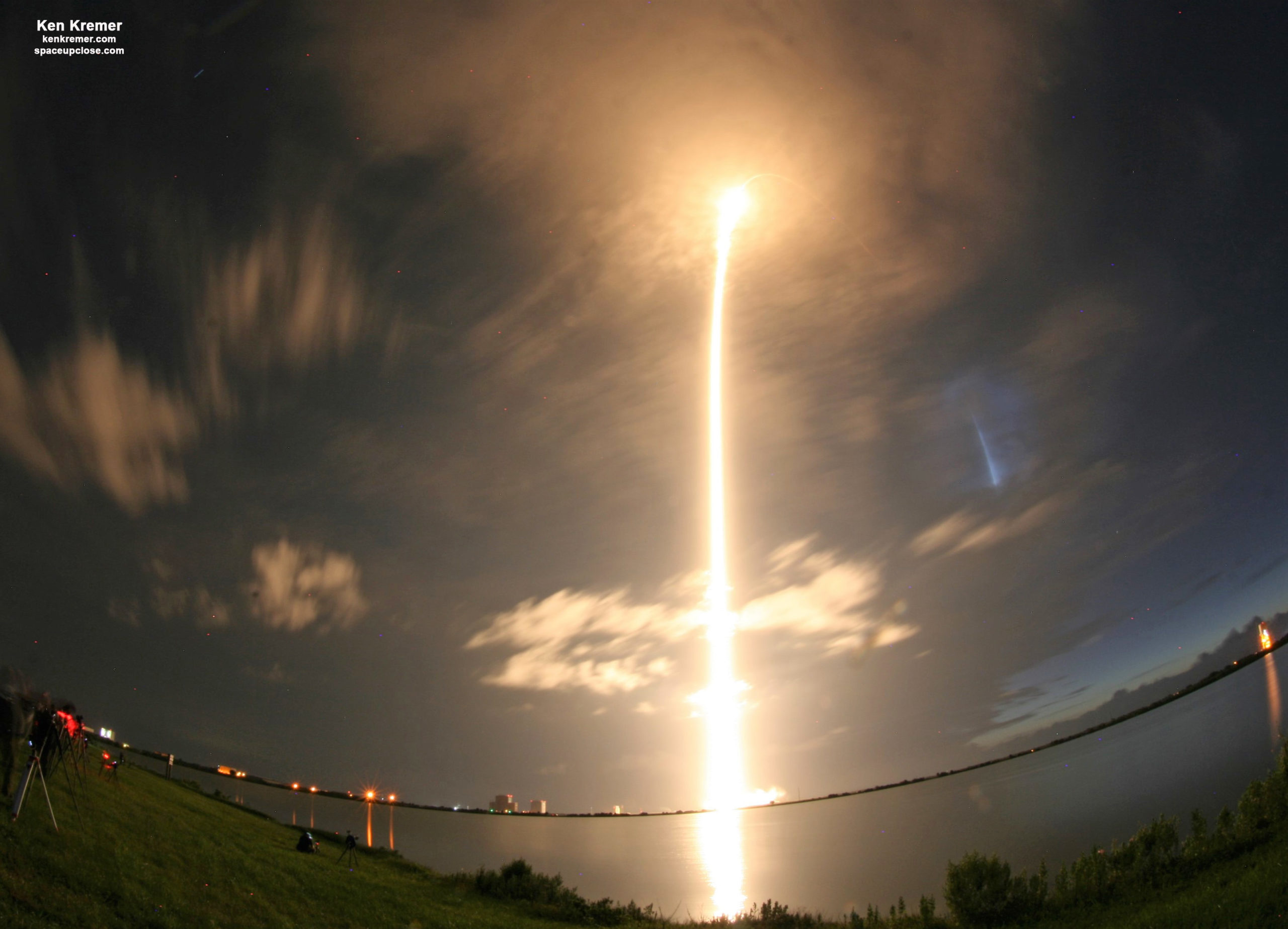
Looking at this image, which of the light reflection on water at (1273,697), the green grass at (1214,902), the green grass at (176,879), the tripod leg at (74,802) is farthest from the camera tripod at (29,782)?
the light reflection on water at (1273,697)

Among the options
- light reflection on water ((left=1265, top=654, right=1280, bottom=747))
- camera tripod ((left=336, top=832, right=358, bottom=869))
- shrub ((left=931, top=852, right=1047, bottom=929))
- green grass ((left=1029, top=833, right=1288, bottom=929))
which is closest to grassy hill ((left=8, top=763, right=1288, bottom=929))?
green grass ((left=1029, top=833, right=1288, bottom=929))

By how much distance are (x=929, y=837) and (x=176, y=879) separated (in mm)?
88814

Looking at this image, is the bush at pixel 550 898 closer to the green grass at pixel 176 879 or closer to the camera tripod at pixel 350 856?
the green grass at pixel 176 879

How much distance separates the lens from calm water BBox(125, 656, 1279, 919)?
5009cm

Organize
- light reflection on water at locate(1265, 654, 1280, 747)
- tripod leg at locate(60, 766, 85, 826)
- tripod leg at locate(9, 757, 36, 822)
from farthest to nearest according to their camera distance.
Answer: light reflection on water at locate(1265, 654, 1280, 747) → tripod leg at locate(60, 766, 85, 826) → tripod leg at locate(9, 757, 36, 822)

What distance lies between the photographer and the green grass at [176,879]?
41.9 feet

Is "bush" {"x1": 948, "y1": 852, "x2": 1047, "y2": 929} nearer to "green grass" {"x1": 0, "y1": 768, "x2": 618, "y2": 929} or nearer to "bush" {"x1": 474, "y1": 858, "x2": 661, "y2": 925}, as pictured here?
"bush" {"x1": 474, "y1": 858, "x2": 661, "y2": 925}

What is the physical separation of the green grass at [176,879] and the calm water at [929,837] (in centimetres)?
2224

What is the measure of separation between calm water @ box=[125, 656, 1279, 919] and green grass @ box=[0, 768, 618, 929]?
22.2 m

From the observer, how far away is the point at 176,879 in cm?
1706

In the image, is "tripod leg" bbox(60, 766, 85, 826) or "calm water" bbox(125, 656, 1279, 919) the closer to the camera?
"tripod leg" bbox(60, 766, 85, 826)

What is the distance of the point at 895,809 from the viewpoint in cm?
16262

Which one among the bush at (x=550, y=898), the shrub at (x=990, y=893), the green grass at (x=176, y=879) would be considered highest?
the green grass at (x=176, y=879)

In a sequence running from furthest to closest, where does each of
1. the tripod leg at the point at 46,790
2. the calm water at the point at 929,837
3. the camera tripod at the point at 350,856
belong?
the calm water at the point at 929,837 → the camera tripod at the point at 350,856 → the tripod leg at the point at 46,790
